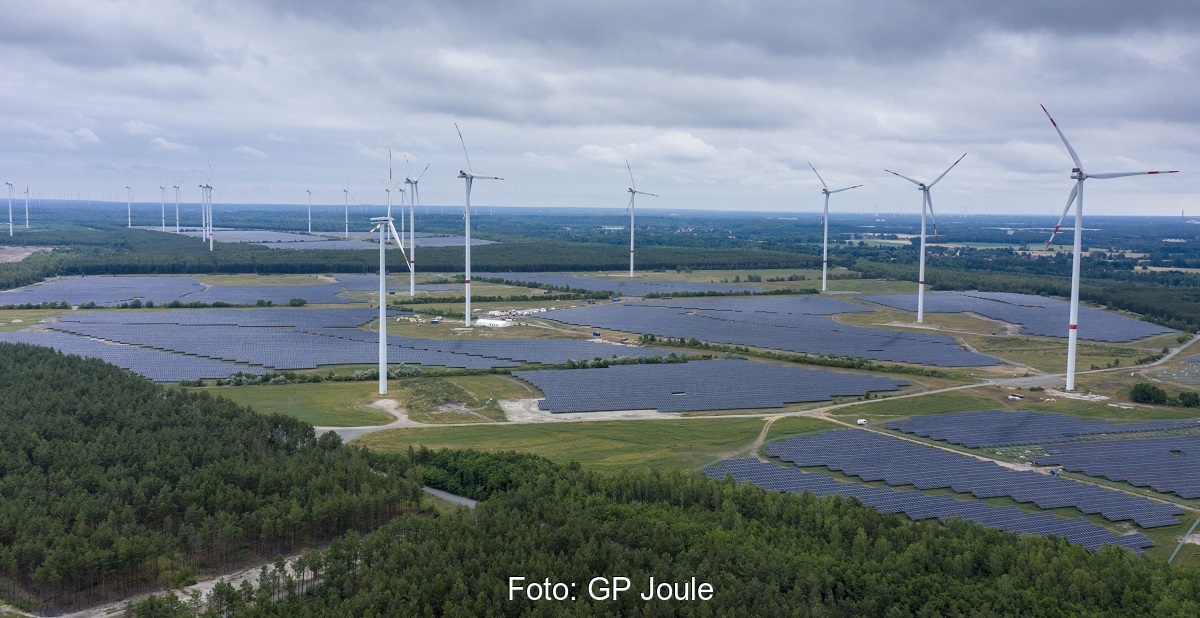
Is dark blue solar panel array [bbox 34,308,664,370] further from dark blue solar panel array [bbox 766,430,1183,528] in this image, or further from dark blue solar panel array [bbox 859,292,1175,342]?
dark blue solar panel array [bbox 859,292,1175,342]

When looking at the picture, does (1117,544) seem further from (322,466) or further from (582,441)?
(322,466)

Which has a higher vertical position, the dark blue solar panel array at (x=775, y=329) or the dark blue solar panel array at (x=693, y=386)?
the dark blue solar panel array at (x=775, y=329)

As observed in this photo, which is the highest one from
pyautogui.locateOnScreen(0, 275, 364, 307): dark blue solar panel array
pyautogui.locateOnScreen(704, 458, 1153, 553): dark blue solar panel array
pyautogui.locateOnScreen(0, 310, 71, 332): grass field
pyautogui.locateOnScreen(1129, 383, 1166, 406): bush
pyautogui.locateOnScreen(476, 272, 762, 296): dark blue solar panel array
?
pyautogui.locateOnScreen(476, 272, 762, 296): dark blue solar panel array

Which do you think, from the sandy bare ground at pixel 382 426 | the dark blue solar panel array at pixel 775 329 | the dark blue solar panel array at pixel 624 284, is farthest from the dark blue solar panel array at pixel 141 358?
the dark blue solar panel array at pixel 624 284

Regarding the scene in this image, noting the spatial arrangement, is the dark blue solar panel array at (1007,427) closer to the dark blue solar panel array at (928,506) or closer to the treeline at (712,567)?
the dark blue solar panel array at (928,506)

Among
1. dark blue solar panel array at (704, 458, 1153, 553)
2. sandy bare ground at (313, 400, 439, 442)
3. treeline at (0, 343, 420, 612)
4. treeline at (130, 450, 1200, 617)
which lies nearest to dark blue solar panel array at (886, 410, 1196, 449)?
dark blue solar panel array at (704, 458, 1153, 553)

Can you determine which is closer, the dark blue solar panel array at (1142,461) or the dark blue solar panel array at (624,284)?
the dark blue solar panel array at (1142,461)
